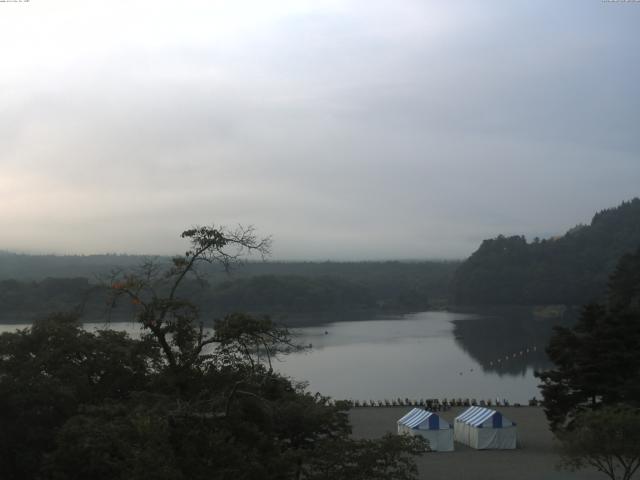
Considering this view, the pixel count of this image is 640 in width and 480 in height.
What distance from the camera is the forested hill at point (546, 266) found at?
3150 inches

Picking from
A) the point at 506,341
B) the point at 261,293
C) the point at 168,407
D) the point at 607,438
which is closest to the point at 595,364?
the point at 607,438

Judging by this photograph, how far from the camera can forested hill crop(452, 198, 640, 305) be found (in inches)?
3150

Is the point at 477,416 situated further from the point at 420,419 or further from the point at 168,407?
the point at 168,407

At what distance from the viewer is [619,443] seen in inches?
415

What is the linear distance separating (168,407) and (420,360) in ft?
103

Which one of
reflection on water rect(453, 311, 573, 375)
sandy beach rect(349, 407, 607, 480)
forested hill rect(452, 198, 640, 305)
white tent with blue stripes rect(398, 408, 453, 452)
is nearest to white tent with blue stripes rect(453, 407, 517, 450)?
sandy beach rect(349, 407, 607, 480)

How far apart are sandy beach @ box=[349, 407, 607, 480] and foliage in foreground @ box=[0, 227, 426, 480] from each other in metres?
4.09

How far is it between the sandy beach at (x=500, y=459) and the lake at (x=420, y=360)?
10.9 ft

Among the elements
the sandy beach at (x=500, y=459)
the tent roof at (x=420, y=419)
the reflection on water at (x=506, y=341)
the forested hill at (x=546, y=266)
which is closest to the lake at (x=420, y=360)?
the reflection on water at (x=506, y=341)

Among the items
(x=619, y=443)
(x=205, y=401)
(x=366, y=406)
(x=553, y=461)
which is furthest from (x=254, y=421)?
(x=366, y=406)

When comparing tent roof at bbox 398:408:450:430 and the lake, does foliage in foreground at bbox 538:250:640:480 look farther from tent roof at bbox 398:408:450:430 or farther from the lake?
the lake

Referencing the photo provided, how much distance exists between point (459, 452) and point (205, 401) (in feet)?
→ 33.6

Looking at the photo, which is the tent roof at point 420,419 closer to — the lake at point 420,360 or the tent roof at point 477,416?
the tent roof at point 477,416

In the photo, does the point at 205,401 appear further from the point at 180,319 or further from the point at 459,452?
the point at 459,452
